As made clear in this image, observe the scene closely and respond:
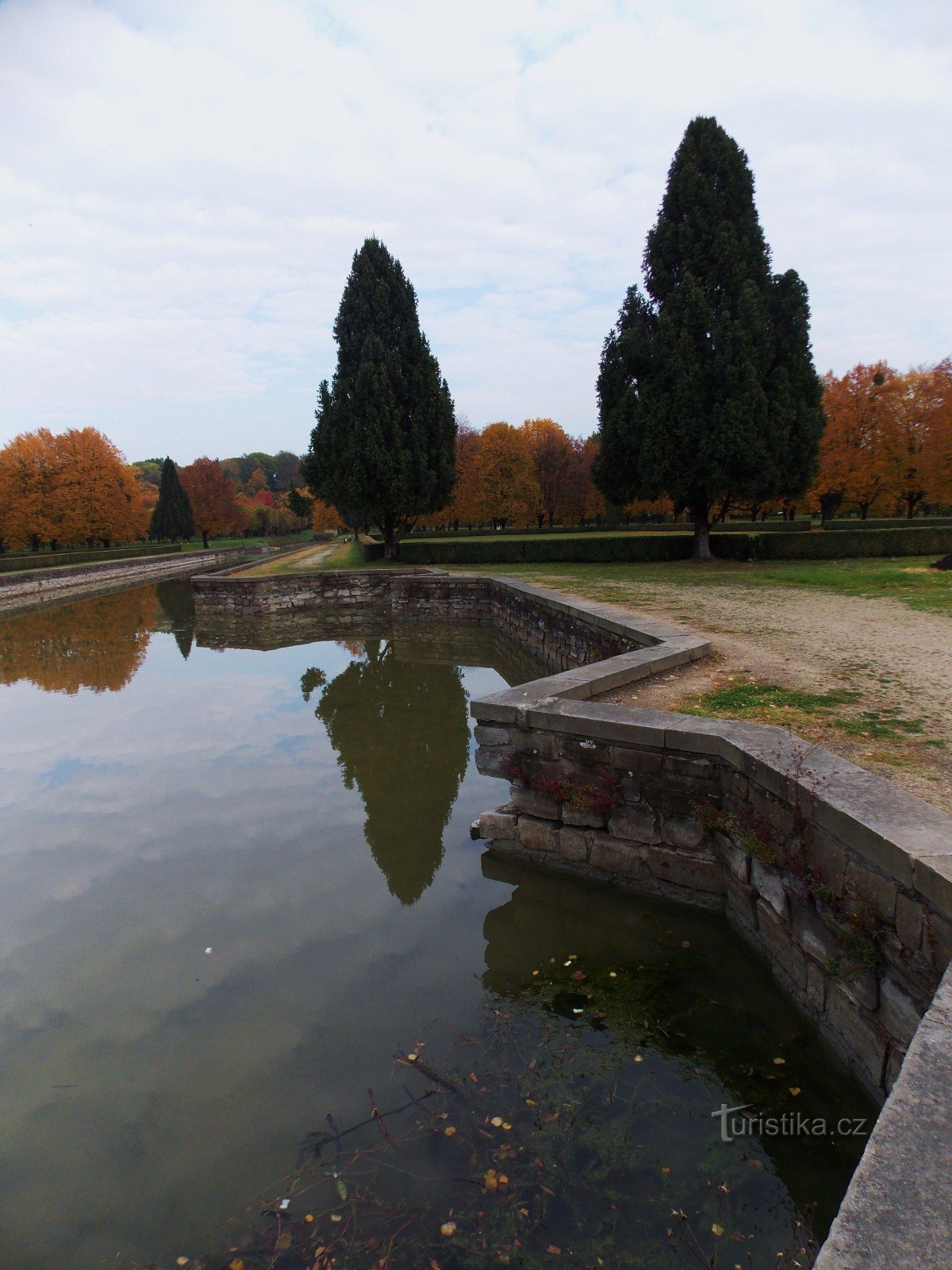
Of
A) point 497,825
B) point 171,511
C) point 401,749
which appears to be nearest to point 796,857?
point 497,825

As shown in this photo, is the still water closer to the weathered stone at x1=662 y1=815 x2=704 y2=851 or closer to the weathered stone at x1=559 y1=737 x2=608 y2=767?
the weathered stone at x1=662 y1=815 x2=704 y2=851

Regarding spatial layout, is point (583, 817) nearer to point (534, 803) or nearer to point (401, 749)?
point (534, 803)

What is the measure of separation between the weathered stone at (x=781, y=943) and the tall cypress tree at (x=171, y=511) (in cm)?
5129

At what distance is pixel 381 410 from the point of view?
23047 mm

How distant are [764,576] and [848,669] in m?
9.80

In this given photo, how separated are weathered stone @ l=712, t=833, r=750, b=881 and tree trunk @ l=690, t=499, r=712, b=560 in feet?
54.7

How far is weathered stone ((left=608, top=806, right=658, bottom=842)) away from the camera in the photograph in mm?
4262

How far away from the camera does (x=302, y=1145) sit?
268 centimetres

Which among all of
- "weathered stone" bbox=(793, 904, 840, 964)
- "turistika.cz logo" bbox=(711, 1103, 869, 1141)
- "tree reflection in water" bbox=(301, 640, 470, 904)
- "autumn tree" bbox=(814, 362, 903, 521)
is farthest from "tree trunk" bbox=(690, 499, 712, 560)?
"turistika.cz logo" bbox=(711, 1103, 869, 1141)

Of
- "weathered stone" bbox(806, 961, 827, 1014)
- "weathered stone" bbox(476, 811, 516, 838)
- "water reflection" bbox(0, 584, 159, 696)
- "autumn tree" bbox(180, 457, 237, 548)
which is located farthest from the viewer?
"autumn tree" bbox(180, 457, 237, 548)

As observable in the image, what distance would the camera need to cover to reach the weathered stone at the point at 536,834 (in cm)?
469

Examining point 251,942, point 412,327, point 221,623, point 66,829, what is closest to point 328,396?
point 412,327

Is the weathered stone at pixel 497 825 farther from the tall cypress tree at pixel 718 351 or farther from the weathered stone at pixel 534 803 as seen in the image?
the tall cypress tree at pixel 718 351

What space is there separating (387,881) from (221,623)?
573 inches
